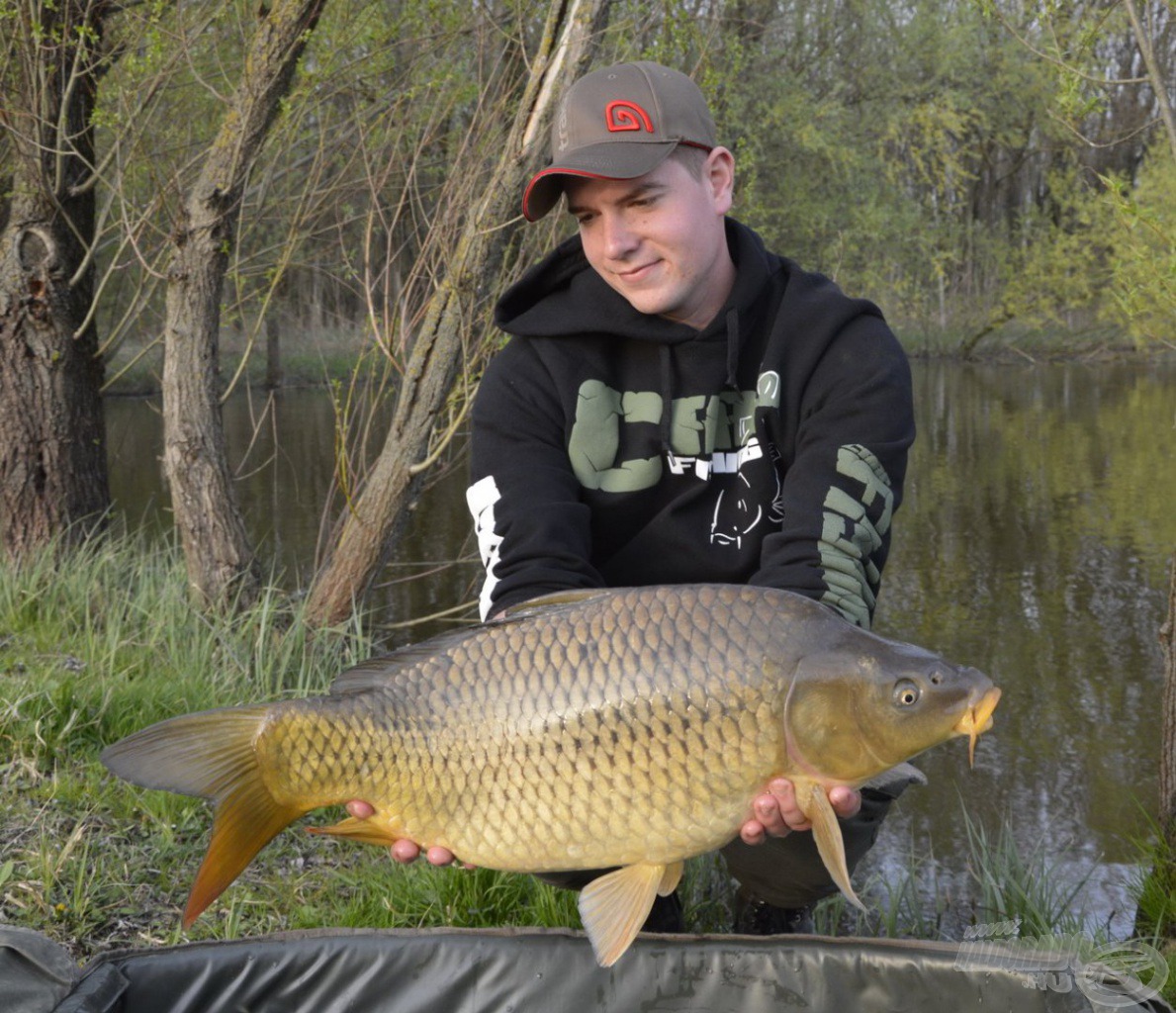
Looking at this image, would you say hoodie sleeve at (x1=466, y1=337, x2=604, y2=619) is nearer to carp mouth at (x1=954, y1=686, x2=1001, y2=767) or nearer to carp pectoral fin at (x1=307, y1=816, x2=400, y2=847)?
carp pectoral fin at (x1=307, y1=816, x2=400, y2=847)

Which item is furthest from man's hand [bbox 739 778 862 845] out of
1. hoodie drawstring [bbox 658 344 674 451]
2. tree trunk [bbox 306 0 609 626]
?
tree trunk [bbox 306 0 609 626]

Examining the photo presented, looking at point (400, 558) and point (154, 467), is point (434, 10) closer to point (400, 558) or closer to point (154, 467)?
point (400, 558)

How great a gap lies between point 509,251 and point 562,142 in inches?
68.1

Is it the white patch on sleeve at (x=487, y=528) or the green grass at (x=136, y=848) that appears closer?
the white patch on sleeve at (x=487, y=528)

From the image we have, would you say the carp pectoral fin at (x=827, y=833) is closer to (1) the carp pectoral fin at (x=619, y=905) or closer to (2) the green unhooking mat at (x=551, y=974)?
(1) the carp pectoral fin at (x=619, y=905)

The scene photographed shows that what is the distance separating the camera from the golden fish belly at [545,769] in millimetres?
1150

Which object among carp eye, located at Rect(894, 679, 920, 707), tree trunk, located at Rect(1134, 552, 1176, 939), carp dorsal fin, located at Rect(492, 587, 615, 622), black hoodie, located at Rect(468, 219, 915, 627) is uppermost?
black hoodie, located at Rect(468, 219, 915, 627)

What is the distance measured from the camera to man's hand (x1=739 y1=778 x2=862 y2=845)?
116 cm

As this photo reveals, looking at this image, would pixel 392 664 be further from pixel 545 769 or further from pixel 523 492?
pixel 523 492

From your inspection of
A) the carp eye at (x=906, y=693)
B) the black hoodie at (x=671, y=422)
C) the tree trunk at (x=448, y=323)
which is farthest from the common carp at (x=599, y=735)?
the tree trunk at (x=448, y=323)

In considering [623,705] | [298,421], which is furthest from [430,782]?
[298,421]

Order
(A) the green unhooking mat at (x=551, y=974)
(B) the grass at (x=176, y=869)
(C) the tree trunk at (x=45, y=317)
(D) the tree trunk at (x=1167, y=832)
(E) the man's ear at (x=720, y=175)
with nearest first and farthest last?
(A) the green unhooking mat at (x=551, y=974) < (E) the man's ear at (x=720, y=175) < (B) the grass at (x=176, y=869) < (D) the tree trunk at (x=1167, y=832) < (C) the tree trunk at (x=45, y=317)

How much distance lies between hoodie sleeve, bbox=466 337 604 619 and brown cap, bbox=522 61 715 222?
240 mm

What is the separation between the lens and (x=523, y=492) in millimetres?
1629
